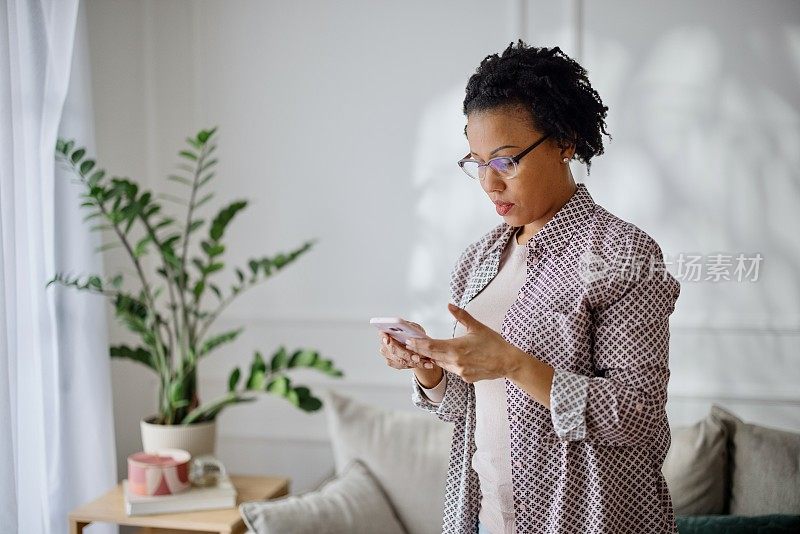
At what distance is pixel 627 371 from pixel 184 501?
150cm

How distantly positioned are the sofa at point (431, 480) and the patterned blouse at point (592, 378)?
84cm

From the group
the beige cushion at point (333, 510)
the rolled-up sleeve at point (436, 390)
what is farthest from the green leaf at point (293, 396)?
the rolled-up sleeve at point (436, 390)

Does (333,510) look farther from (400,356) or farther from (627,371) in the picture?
(627,371)

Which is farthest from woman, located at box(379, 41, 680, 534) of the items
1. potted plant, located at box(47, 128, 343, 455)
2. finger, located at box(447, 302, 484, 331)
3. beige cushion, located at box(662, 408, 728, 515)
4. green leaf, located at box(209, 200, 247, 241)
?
green leaf, located at box(209, 200, 247, 241)

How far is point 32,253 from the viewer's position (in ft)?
6.98

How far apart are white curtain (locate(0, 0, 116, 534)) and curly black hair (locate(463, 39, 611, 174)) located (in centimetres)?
133

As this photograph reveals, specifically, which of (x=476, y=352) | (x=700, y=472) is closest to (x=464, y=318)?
(x=476, y=352)

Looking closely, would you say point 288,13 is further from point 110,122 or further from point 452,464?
point 452,464

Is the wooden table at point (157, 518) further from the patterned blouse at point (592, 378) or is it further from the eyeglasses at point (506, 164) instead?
the eyeglasses at point (506, 164)

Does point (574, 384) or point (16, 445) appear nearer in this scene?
point (574, 384)

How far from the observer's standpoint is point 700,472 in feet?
6.95

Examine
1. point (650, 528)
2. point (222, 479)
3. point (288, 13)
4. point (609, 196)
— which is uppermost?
point (288, 13)

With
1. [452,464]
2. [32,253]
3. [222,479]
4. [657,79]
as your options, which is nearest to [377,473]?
[222,479]

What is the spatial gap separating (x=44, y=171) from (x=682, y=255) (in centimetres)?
192
